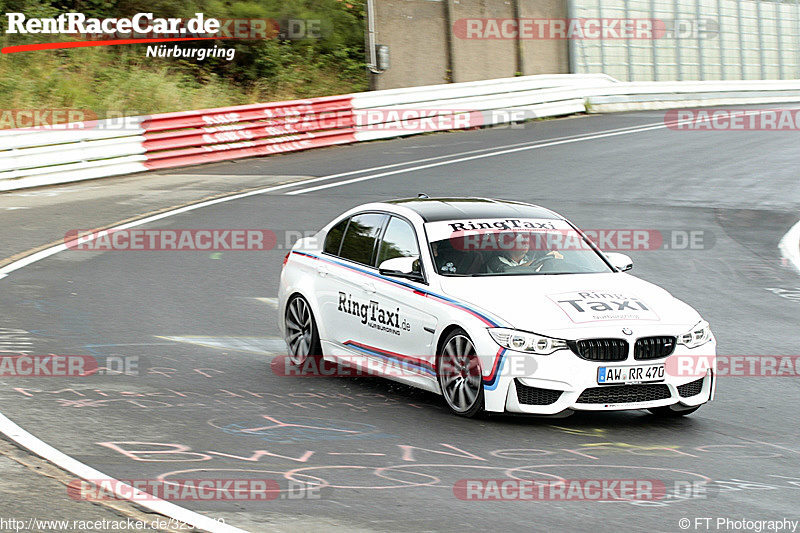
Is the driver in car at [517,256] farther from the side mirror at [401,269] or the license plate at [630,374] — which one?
the license plate at [630,374]

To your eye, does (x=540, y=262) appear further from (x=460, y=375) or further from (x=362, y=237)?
(x=362, y=237)

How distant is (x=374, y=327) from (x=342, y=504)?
10.2 ft

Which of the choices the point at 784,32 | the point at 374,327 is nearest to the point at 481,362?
the point at 374,327

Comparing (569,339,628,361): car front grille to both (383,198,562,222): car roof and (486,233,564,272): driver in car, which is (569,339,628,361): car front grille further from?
(383,198,562,222): car roof

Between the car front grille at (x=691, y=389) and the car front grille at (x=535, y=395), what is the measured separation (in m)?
0.96

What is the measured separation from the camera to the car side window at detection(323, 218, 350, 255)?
1000 centimetres

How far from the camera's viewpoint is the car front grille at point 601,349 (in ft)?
25.2

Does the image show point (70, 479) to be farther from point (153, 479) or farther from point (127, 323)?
point (127, 323)

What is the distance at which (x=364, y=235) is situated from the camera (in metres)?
9.71

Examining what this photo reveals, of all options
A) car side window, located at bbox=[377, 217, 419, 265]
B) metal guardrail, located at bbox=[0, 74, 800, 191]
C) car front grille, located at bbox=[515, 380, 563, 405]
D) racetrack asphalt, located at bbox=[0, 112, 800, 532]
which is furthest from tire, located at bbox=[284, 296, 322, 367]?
metal guardrail, located at bbox=[0, 74, 800, 191]

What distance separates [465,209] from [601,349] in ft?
7.41

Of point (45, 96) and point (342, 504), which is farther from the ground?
point (45, 96)

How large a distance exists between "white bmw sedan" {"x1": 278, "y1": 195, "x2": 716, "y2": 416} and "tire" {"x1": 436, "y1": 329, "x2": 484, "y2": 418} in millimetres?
10

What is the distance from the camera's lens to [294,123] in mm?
26422
